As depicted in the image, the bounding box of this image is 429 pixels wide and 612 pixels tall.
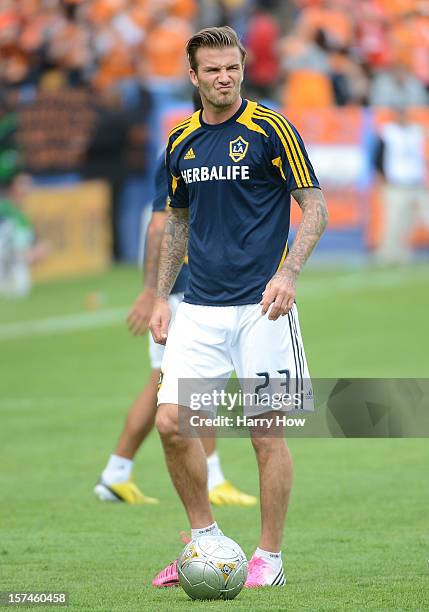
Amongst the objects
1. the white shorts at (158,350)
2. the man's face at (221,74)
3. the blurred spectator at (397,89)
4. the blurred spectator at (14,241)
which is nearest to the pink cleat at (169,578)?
the man's face at (221,74)

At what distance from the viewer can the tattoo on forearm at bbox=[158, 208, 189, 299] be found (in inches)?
254

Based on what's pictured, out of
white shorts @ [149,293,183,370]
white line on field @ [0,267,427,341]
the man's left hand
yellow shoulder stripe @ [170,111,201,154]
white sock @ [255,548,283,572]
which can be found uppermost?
yellow shoulder stripe @ [170,111,201,154]

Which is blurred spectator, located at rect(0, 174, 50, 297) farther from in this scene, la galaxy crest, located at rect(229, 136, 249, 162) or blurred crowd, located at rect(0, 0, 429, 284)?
la galaxy crest, located at rect(229, 136, 249, 162)

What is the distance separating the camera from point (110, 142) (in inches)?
874

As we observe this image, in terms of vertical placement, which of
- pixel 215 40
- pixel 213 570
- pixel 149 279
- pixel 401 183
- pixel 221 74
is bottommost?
pixel 401 183

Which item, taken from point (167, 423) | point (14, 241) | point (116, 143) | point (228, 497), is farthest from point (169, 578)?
point (116, 143)

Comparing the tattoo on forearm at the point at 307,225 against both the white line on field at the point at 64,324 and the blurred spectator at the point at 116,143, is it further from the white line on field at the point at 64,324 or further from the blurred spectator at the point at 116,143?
the blurred spectator at the point at 116,143

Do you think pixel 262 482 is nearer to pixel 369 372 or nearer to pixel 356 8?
pixel 369 372

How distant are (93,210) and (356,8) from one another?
287 inches

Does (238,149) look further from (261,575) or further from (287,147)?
(261,575)

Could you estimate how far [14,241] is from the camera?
19.1 metres

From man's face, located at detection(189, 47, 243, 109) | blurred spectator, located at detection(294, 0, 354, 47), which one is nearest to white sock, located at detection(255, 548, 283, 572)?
man's face, located at detection(189, 47, 243, 109)

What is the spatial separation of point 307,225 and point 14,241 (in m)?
13.6

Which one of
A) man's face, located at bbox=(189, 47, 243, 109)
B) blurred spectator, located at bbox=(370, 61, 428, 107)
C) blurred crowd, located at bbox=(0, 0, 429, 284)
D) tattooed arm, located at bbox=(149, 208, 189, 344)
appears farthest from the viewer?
blurred spectator, located at bbox=(370, 61, 428, 107)
